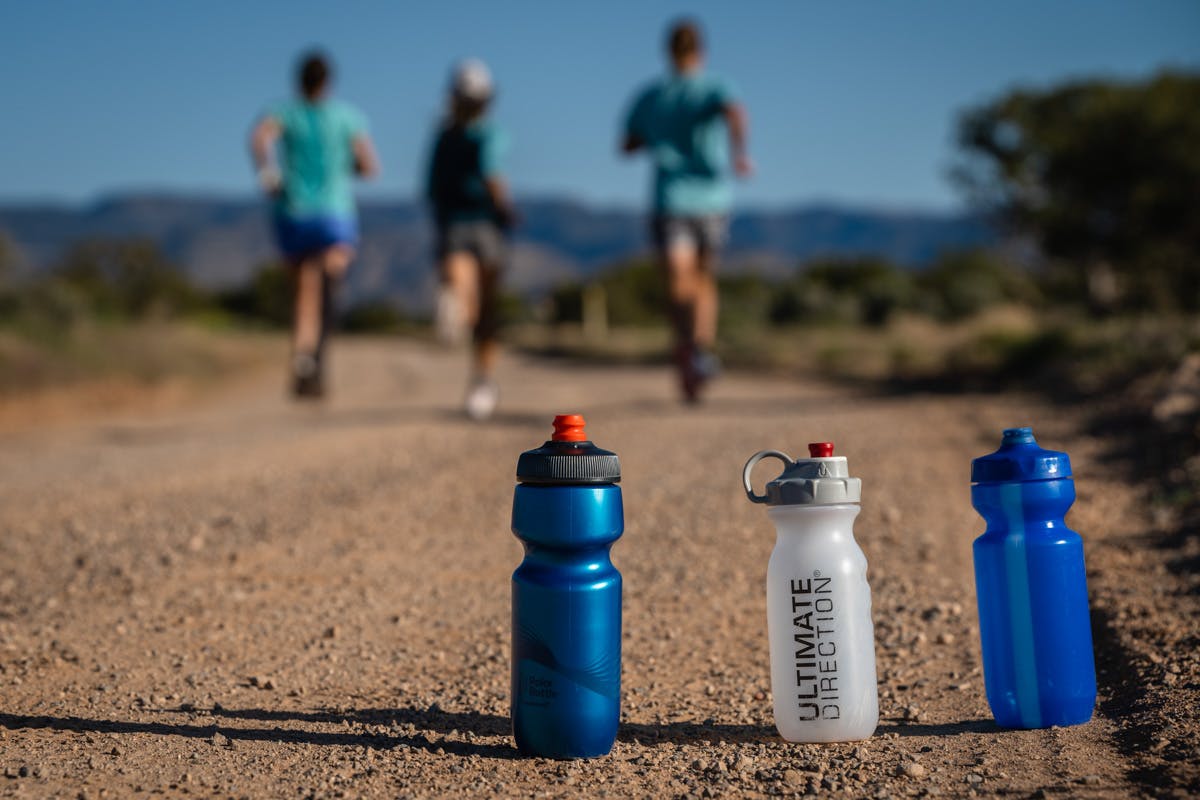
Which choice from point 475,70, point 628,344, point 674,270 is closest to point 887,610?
point 674,270

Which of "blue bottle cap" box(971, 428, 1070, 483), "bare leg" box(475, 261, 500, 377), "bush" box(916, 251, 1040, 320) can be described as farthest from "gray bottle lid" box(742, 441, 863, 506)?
"bush" box(916, 251, 1040, 320)

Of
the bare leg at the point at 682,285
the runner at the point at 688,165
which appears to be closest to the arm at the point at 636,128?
the runner at the point at 688,165

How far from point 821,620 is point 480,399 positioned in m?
6.41

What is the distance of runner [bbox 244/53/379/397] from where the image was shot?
8820mm

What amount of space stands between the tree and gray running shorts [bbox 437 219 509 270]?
1590 cm

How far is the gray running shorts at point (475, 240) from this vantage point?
869 centimetres

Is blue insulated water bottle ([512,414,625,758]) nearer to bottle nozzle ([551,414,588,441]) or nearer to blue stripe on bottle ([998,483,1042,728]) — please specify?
bottle nozzle ([551,414,588,441])

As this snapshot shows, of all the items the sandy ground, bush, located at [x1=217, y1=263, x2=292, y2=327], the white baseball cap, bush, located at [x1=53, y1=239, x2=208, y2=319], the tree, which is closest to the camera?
the sandy ground

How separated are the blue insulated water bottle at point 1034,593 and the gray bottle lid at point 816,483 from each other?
33cm

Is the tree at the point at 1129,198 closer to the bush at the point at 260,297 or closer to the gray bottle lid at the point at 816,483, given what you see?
the gray bottle lid at the point at 816,483

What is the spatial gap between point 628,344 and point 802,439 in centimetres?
1683

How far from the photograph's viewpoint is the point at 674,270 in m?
8.71

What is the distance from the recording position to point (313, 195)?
8875mm

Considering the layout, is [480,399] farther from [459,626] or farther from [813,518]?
[813,518]
